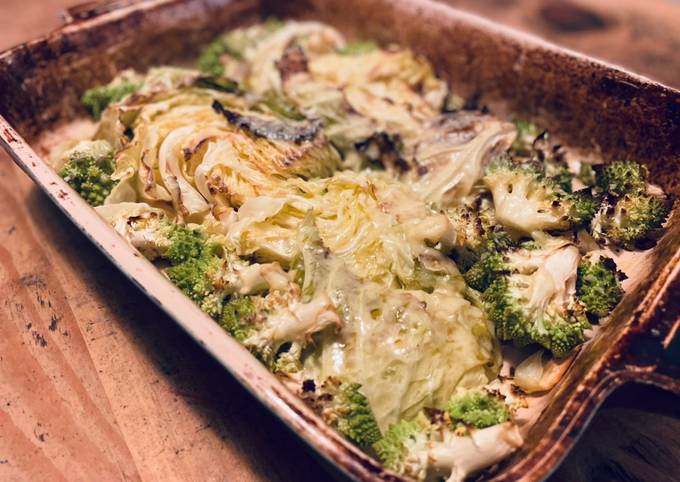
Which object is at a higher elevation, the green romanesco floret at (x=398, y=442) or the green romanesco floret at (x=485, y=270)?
the green romanesco floret at (x=485, y=270)

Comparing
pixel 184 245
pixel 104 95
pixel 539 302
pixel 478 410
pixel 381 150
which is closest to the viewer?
pixel 478 410

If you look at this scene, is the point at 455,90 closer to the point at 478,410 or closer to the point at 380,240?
the point at 380,240

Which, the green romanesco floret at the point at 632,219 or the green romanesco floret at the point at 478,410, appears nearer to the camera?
the green romanesco floret at the point at 478,410

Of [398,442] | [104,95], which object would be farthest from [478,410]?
[104,95]

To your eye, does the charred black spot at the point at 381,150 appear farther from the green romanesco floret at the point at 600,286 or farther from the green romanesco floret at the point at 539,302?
the green romanesco floret at the point at 600,286

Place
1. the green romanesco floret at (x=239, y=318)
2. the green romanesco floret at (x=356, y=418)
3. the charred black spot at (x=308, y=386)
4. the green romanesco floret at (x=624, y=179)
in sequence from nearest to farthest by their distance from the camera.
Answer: the green romanesco floret at (x=356, y=418), the charred black spot at (x=308, y=386), the green romanesco floret at (x=239, y=318), the green romanesco floret at (x=624, y=179)

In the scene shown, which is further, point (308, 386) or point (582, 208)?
point (582, 208)

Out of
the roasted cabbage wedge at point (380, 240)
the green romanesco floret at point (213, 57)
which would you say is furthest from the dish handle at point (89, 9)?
the roasted cabbage wedge at point (380, 240)

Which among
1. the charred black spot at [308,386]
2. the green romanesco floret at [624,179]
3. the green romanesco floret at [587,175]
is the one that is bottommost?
the charred black spot at [308,386]
